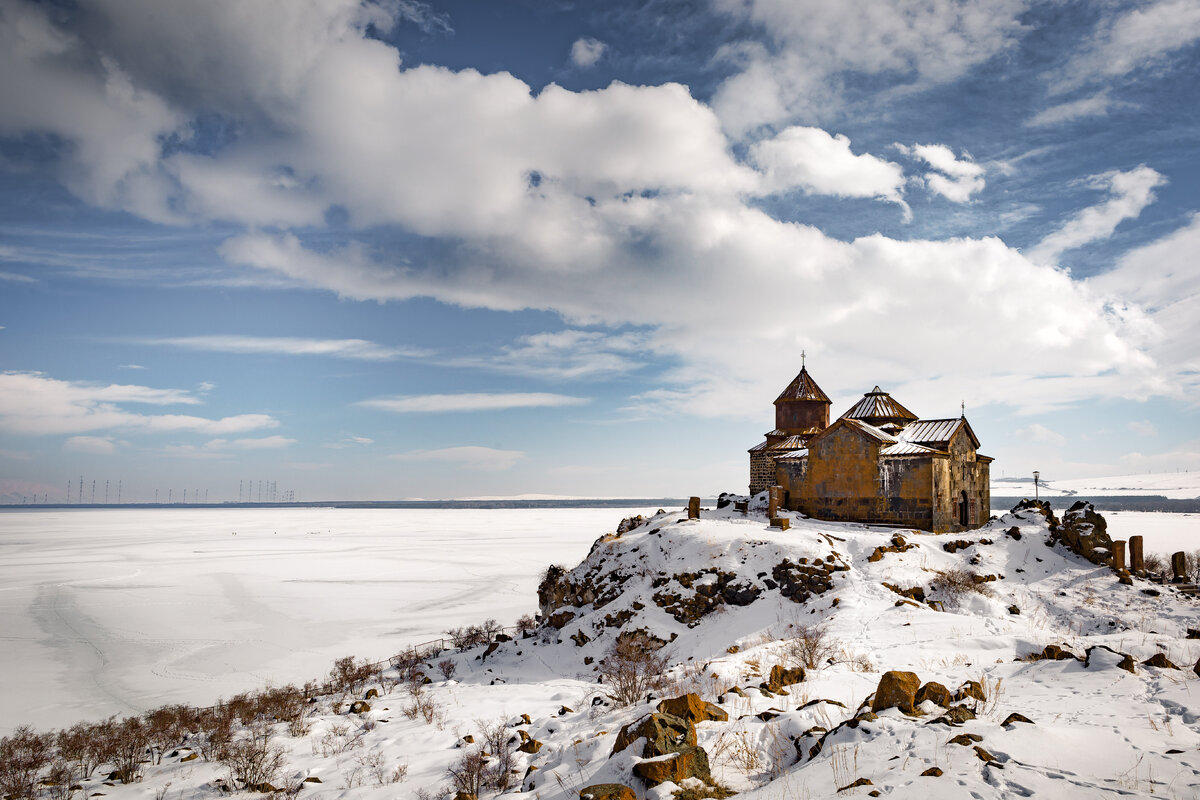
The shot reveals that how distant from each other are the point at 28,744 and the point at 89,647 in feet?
52.1

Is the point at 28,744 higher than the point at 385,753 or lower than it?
lower

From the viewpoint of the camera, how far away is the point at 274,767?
849cm

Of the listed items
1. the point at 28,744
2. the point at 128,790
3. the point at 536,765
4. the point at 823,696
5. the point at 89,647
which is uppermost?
the point at 823,696

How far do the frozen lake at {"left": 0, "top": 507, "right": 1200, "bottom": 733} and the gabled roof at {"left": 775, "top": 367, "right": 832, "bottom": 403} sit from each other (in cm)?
1778

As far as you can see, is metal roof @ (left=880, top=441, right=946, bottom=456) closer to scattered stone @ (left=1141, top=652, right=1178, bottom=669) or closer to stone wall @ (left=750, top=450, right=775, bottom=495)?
stone wall @ (left=750, top=450, right=775, bottom=495)

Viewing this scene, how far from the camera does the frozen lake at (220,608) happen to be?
20.2 metres

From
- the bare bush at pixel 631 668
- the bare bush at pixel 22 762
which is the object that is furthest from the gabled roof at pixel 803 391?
the bare bush at pixel 22 762

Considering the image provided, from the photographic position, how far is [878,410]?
26891 mm

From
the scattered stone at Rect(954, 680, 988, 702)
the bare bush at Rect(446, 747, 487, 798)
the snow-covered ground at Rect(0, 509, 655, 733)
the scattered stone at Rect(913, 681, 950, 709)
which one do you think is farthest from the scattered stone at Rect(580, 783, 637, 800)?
the snow-covered ground at Rect(0, 509, 655, 733)

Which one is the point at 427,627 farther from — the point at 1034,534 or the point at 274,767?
the point at 1034,534

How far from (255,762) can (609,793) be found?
6344 mm

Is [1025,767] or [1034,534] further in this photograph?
[1034,534]

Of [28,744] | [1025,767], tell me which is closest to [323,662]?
[28,744]

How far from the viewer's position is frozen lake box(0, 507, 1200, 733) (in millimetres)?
20250
